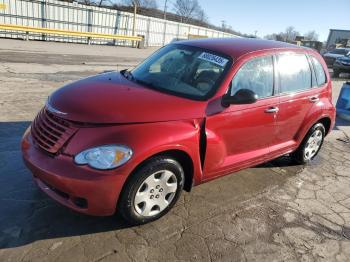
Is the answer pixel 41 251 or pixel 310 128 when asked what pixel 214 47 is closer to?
pixel 310 128

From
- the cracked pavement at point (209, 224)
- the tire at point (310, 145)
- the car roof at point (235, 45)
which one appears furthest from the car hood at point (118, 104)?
the tire at point (310, 145)

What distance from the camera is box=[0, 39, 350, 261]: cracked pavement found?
330 centimetres

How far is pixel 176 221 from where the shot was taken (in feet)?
12.7

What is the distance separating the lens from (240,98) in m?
3.96

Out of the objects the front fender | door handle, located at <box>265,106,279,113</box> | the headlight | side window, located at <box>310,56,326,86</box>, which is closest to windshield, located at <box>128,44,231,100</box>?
the front fender

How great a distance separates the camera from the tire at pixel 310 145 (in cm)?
566

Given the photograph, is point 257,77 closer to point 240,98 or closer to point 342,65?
point 240,98

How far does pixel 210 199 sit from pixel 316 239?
3.98ft

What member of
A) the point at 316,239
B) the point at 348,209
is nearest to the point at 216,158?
the point at 316,239

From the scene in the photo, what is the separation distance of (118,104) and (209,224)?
1.54m

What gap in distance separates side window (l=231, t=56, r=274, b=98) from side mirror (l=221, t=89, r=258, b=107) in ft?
0.45

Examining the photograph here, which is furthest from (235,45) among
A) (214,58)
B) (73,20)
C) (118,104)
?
(73,20)

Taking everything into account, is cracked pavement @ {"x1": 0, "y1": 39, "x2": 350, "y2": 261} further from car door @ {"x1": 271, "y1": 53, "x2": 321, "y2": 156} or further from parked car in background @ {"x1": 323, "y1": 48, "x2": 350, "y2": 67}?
parked car in background @ {"x1": 323, "y1": 48, "x2": 350, "y2": 67}

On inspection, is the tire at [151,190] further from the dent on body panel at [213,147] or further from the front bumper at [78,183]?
the dent on body panel at [213,147]
